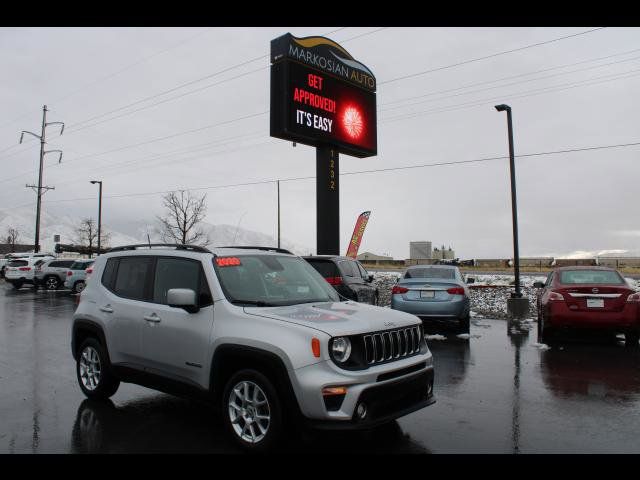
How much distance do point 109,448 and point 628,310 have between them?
9.11m

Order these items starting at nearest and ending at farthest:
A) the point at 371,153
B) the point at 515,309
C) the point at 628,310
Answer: the point at 628,310
the point at 515,309
the point at 371,153

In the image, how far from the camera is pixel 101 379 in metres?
6.31

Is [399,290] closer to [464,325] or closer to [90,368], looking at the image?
[464,325]

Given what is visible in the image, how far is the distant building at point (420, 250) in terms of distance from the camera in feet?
222

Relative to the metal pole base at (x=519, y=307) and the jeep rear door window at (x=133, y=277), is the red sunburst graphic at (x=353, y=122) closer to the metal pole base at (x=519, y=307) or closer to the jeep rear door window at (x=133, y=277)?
the metal pole base at (x=519, y=307)

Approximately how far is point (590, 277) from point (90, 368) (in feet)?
30.5

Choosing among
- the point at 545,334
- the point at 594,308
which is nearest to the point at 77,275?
the point at 545,334

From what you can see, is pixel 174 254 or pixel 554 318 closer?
pixel 174 254

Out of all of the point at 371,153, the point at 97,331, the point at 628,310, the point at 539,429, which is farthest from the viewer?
the point at 371,153

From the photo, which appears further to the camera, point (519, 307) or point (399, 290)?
point (519, 307)

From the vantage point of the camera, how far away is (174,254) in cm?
579
